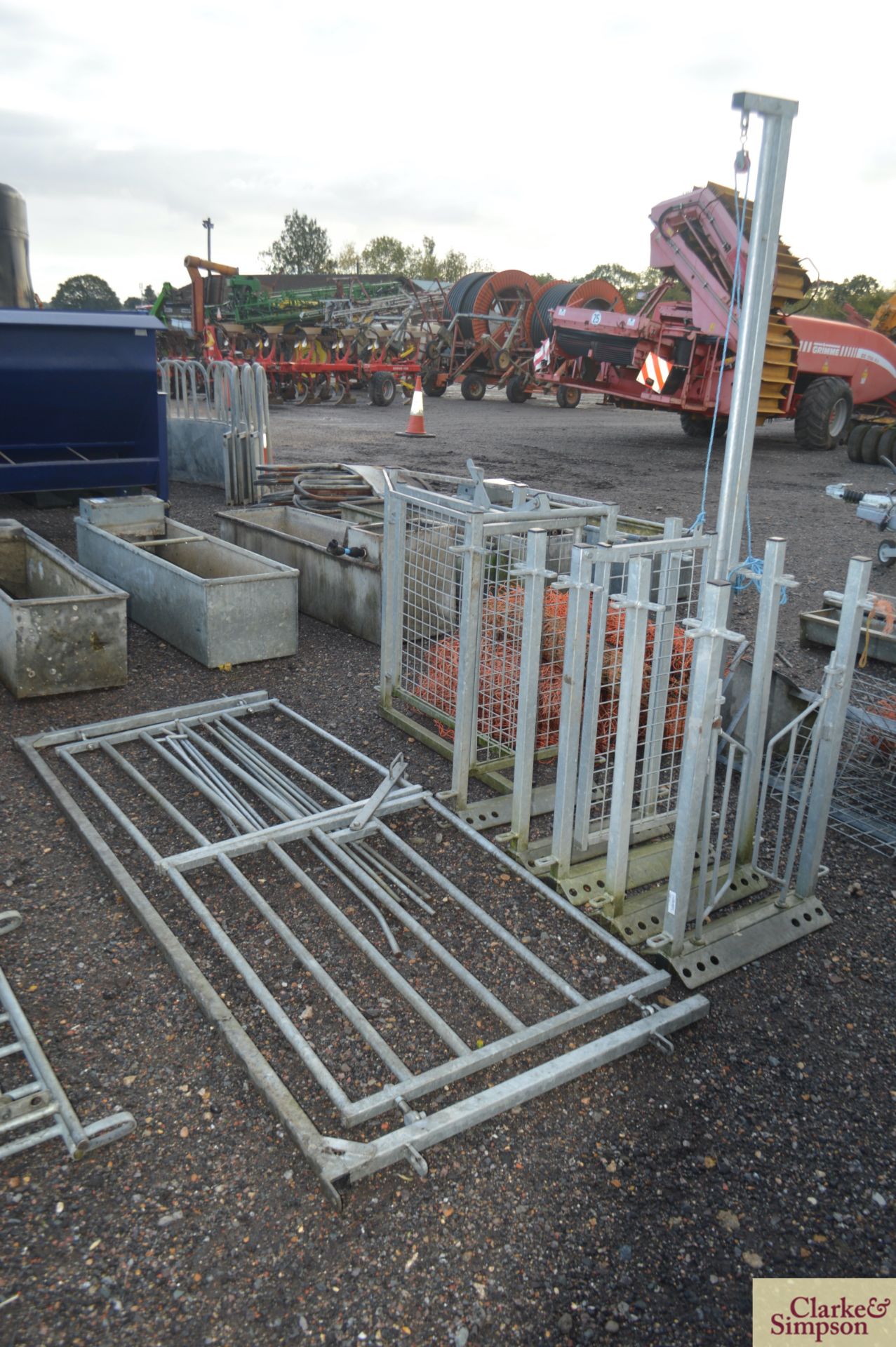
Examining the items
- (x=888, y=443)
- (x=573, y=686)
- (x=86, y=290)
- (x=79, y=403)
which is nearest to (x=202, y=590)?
(x=573, y=686)

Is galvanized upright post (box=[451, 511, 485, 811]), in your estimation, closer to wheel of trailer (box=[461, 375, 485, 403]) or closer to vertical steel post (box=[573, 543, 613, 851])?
vertical steel post (box=[573, 543, 613, 851])

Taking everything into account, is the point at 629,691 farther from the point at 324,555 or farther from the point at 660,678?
the point at 324,555

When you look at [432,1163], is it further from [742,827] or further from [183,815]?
[183,815]

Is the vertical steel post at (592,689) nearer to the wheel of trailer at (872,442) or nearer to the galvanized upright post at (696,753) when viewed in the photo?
the galvanized upright post at (696,753)

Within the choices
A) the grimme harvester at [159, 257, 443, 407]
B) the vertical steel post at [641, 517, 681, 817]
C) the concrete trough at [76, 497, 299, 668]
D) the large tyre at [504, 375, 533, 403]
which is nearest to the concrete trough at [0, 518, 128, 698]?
the concrete trough at [76, 497, 299, 668]

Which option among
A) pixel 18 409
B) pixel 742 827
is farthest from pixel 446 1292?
pixel 18 409

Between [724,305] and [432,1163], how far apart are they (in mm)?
13018

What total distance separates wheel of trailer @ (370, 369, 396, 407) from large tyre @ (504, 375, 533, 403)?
133 inches

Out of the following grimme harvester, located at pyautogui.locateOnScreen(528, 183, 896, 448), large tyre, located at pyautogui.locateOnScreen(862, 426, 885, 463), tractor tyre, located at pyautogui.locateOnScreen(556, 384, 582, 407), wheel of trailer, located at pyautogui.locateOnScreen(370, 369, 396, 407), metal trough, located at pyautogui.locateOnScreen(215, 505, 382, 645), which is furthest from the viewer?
tractor tyre, located at pyautogui.locateOnScreen(556, 384, 582, 407)

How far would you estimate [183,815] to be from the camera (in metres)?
3.99

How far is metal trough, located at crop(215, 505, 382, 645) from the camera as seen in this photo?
20.2 feet

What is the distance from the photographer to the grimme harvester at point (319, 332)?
20.6 m

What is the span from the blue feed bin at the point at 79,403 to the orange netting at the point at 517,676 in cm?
424

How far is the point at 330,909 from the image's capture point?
132 inches
